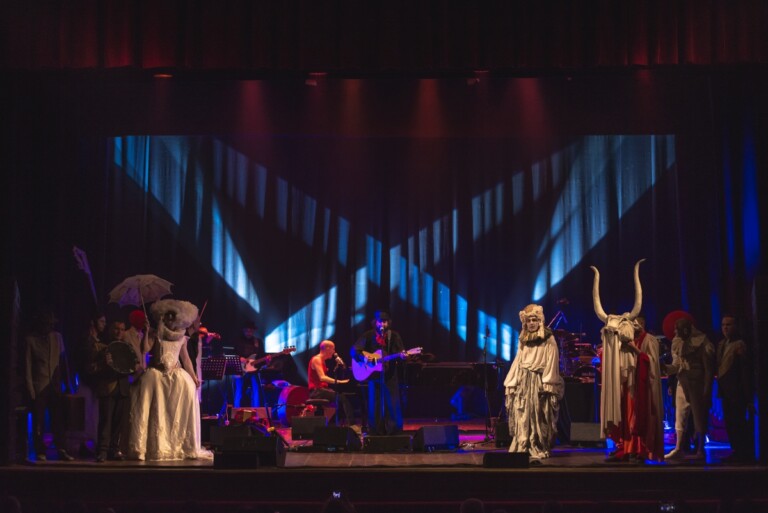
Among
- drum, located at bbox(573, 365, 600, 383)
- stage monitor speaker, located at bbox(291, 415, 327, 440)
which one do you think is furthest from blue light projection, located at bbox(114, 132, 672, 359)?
stage monitor speaker, located at bbox(291, 415, 327, 440)

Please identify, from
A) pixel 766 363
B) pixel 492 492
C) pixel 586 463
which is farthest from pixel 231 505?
pixel 766 363

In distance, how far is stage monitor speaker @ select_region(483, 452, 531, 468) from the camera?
941 centimetres

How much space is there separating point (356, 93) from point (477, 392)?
5.64 metres

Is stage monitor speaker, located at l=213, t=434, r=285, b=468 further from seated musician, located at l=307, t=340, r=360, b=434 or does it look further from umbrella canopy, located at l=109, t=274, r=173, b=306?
seated musician, located at l=307, t=340, r=360, b=434

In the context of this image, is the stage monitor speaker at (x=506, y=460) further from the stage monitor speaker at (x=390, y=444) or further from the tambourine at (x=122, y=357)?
the tambourine at (x=122, y=357)

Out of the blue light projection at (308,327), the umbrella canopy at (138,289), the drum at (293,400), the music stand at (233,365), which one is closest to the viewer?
the umbrella canopy at (138,289)

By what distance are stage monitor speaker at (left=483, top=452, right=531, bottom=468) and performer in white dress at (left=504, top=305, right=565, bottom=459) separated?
0.89m

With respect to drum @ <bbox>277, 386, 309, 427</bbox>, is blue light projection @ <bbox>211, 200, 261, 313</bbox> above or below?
above

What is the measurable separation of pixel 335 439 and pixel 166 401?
2063mm

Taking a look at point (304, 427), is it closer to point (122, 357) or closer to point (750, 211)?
point (122, 357)

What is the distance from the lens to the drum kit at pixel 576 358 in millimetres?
12703

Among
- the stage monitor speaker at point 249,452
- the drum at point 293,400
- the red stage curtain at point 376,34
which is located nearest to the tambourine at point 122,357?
the stage monitor speaker at point 249,452

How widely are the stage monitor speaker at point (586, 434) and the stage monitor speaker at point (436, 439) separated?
154 cm

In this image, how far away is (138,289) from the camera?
1139cm
